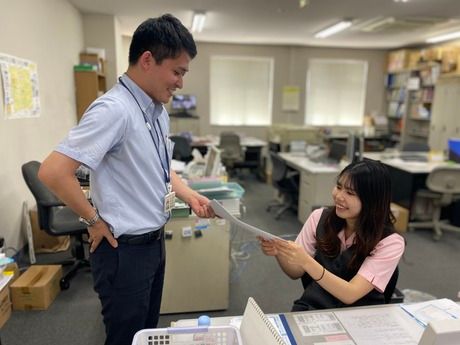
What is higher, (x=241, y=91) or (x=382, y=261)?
(x=241, y=91)

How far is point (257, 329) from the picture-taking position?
2.79 ft

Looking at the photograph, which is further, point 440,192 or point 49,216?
point 440,192

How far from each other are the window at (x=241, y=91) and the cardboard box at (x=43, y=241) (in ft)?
16.9

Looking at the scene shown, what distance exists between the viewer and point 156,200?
1218 millimetres

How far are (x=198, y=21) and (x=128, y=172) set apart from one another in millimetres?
5060

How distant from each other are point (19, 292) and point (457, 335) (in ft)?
8.68

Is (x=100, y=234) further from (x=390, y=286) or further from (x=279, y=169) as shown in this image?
(x=279, y=169)

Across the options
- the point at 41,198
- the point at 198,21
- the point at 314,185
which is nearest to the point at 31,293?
the point at 41,198

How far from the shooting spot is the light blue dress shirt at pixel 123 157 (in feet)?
3.33

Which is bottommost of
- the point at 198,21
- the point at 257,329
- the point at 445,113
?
the point at 257,329

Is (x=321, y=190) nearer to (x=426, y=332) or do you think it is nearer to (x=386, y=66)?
(x=426, y=332)

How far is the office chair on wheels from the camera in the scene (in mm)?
3766

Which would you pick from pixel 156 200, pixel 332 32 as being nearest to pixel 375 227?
pixel 156 200

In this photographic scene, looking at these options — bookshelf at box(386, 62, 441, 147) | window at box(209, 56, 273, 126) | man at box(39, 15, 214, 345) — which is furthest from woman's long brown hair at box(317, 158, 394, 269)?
window at box(209, 56, 273, 126)
